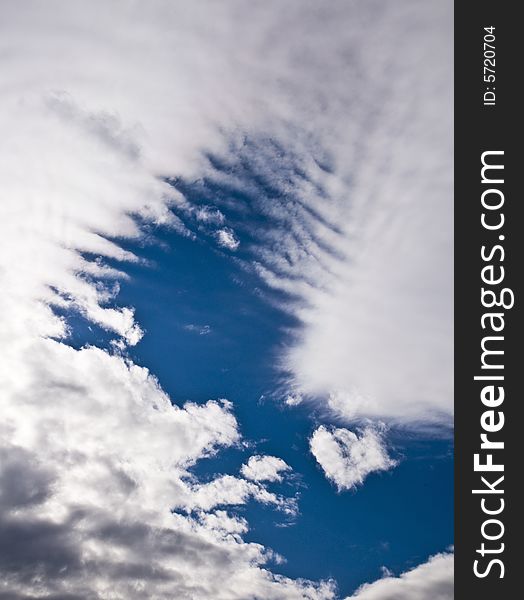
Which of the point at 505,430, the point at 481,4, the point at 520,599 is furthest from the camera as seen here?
the point at 481,4

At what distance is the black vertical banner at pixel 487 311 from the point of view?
796 inches

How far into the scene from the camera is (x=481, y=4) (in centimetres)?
2238

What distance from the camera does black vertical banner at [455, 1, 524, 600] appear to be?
2022 centimetres

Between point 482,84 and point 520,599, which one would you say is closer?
point 520,599

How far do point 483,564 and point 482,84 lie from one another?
25.3 metres

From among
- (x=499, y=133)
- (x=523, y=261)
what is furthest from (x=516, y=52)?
(x=523, y=261)

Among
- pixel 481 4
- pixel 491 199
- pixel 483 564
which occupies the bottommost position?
pixel 483 564

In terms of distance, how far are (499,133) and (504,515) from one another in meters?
20.1

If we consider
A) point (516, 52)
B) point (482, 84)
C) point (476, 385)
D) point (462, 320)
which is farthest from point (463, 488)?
point (516, 52)

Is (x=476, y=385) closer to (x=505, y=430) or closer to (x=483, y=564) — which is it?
(x=505, y=430)

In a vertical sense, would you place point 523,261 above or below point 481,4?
below

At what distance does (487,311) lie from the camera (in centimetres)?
2141

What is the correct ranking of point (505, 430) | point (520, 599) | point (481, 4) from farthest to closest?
1. point (481, 4)
2. point (505, 430)
3. point (520, 599)

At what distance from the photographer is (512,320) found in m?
21.1
